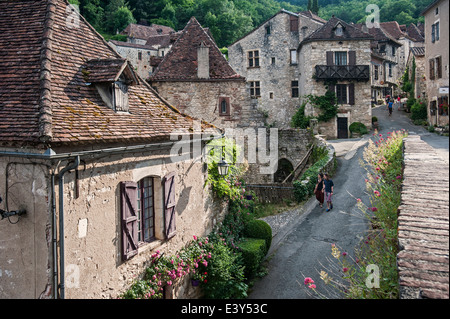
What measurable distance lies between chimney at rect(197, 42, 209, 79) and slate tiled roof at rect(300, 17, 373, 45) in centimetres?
1460

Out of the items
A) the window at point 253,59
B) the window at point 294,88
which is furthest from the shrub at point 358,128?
the window at point 253,59

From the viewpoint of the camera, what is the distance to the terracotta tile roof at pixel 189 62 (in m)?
20.1

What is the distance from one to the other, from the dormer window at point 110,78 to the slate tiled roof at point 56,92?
0.37 ft

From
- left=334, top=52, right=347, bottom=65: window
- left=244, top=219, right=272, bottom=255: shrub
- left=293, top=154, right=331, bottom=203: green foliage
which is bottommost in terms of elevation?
left=244, top=219, right=272, bottom=255: shrub

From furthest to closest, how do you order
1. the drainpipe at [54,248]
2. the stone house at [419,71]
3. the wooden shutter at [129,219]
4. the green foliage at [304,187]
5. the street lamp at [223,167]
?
the stone house at [419,71]
the green foliage at [304,187]
the street lamp at [223,167]
the wooden shutter at [129,219]
the drainpipe at [54,248]

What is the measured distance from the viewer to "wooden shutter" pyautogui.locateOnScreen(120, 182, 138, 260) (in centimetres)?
783

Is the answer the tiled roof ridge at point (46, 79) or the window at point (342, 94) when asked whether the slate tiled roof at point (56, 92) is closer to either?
the tiled roof ridge at point (46, 79)

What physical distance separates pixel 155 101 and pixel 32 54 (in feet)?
10.5

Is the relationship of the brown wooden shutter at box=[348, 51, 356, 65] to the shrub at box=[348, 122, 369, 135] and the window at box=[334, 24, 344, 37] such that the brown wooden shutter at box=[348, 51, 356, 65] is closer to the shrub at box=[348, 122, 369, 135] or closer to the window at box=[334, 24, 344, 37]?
the window at box=[334, 24, 344, 37]

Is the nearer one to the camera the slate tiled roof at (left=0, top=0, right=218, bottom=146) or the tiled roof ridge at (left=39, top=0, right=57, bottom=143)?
the tiled roof ridge at (left=39, top=0, right=57, bottom=143)

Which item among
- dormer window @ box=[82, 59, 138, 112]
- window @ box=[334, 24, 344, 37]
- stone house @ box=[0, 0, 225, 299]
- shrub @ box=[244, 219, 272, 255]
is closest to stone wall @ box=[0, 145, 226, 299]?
stone house @ box=[0, 0, 225, 299]

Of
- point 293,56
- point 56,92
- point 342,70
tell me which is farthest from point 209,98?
point 293,56
